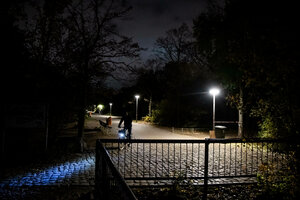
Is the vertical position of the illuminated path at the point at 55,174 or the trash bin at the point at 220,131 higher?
the trash bin at the point at 220,131

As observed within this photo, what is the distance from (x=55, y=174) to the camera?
7.28 meters

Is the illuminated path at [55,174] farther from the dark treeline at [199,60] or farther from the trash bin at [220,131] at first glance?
the trash bin at [220,131]

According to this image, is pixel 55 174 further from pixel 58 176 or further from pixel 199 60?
pixel 199 60

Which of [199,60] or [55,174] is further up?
[199,60]

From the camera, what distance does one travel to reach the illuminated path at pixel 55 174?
21.0 ft

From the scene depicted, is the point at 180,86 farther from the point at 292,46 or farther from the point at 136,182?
the point at 292,46

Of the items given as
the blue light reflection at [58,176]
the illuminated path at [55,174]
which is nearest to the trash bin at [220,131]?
the illuminated path at [55,174]

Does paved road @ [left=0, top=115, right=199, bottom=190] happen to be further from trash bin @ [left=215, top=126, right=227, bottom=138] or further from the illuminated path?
trash bin @ [left=215, top=126, right=227, bottom=138]

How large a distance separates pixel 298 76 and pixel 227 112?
29.5 metres

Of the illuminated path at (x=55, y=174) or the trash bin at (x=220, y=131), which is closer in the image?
the illuminated path at (x=55, y=174)

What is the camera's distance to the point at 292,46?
325cm

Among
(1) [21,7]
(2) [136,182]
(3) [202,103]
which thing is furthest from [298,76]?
(3) [202,103]

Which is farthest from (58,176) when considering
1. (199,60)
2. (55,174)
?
(199,60)

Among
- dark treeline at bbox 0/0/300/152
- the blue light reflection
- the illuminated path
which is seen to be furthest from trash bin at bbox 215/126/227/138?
the blue light reflection
